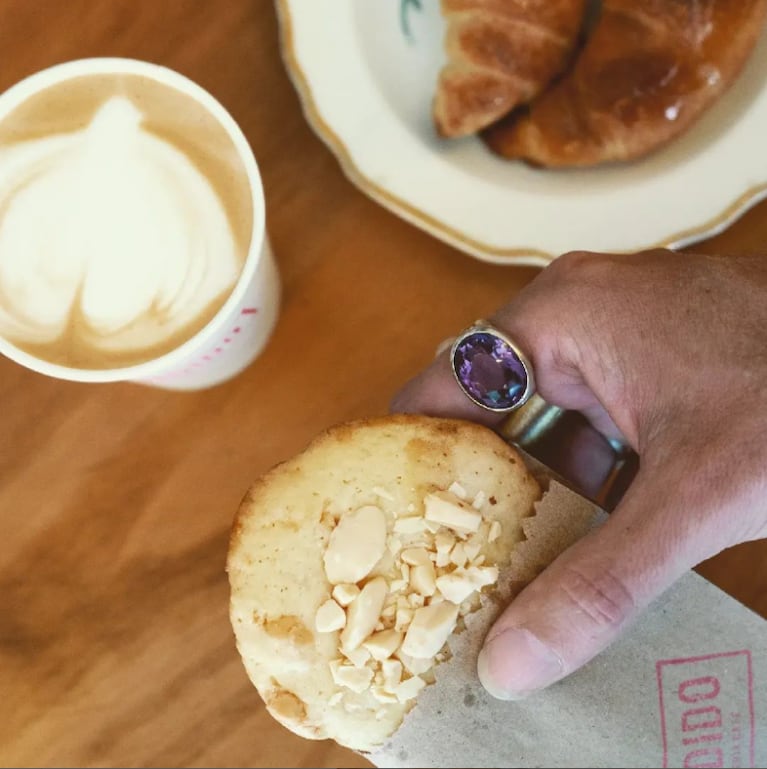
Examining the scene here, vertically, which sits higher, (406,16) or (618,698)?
(406,16)

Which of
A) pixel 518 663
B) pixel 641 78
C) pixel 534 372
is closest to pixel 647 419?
pixel 534 372

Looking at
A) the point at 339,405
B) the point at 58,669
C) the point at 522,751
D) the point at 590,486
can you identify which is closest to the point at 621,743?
the point at 522,751

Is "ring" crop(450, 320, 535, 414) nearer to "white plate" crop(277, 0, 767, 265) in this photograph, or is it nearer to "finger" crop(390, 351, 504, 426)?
"finger" crop(390, 351, 504, 426)

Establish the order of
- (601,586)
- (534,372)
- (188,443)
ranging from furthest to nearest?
(188,443)
(534,372)
(601,586)

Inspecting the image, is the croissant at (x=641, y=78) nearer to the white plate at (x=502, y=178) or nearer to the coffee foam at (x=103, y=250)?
the white plate at (x=502, y=178)

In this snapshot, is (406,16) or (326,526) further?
(406,16)

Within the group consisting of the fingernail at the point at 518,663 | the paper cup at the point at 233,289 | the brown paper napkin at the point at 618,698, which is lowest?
the brown paper napkin at the point at 618,698

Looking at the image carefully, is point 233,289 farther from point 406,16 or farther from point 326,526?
point 406,16

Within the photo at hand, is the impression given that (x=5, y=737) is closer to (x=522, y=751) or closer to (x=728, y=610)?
(x=522, y=751)

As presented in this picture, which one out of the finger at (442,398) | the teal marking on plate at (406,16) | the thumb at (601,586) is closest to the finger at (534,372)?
the finger at (442,398)
